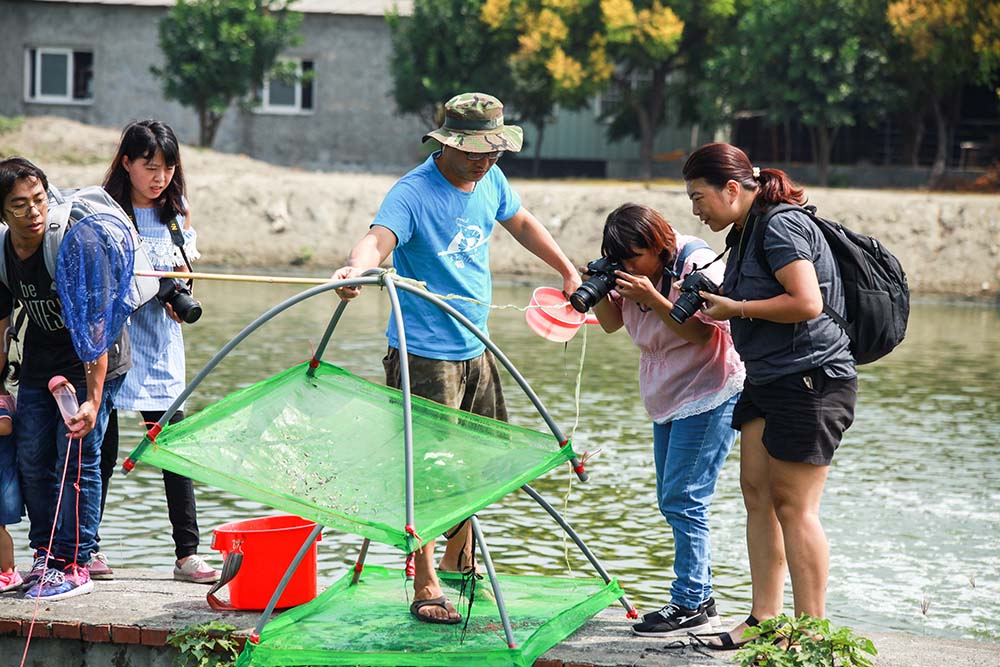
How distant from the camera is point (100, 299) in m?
5.23

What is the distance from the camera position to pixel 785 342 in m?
4.78

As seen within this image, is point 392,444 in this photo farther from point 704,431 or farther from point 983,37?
point 983,37

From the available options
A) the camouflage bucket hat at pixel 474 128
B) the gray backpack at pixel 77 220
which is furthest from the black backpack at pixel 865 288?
the gray backpack at pixel 77 220

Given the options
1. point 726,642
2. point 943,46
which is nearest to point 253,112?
point 943,46

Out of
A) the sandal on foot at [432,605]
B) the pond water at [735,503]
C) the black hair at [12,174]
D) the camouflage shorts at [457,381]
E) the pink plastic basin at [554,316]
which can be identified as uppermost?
the black hair at [12,174]

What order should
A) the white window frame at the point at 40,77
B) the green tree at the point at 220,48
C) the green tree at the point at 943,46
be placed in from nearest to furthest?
the green tree at the point at 943,46, the green tree at the point at 220,48, the white window frame at the point at 40,77

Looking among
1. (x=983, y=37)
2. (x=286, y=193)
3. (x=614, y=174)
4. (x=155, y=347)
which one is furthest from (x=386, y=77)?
(x=155, y=347)

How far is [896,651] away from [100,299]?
125 inches

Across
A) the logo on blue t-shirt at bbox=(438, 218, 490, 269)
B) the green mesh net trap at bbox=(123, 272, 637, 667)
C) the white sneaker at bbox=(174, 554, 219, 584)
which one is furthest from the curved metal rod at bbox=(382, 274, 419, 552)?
the white sneaker at bbox=(174, 554, 219, 584)

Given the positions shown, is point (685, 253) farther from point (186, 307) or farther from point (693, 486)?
point (186, 307)

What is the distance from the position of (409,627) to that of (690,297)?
160cm

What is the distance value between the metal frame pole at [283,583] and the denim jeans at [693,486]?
51.5 inches

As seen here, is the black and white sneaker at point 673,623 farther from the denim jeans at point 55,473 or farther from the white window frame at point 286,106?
the white window frame at point 286,106

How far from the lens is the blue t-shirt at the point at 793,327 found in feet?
15.6
